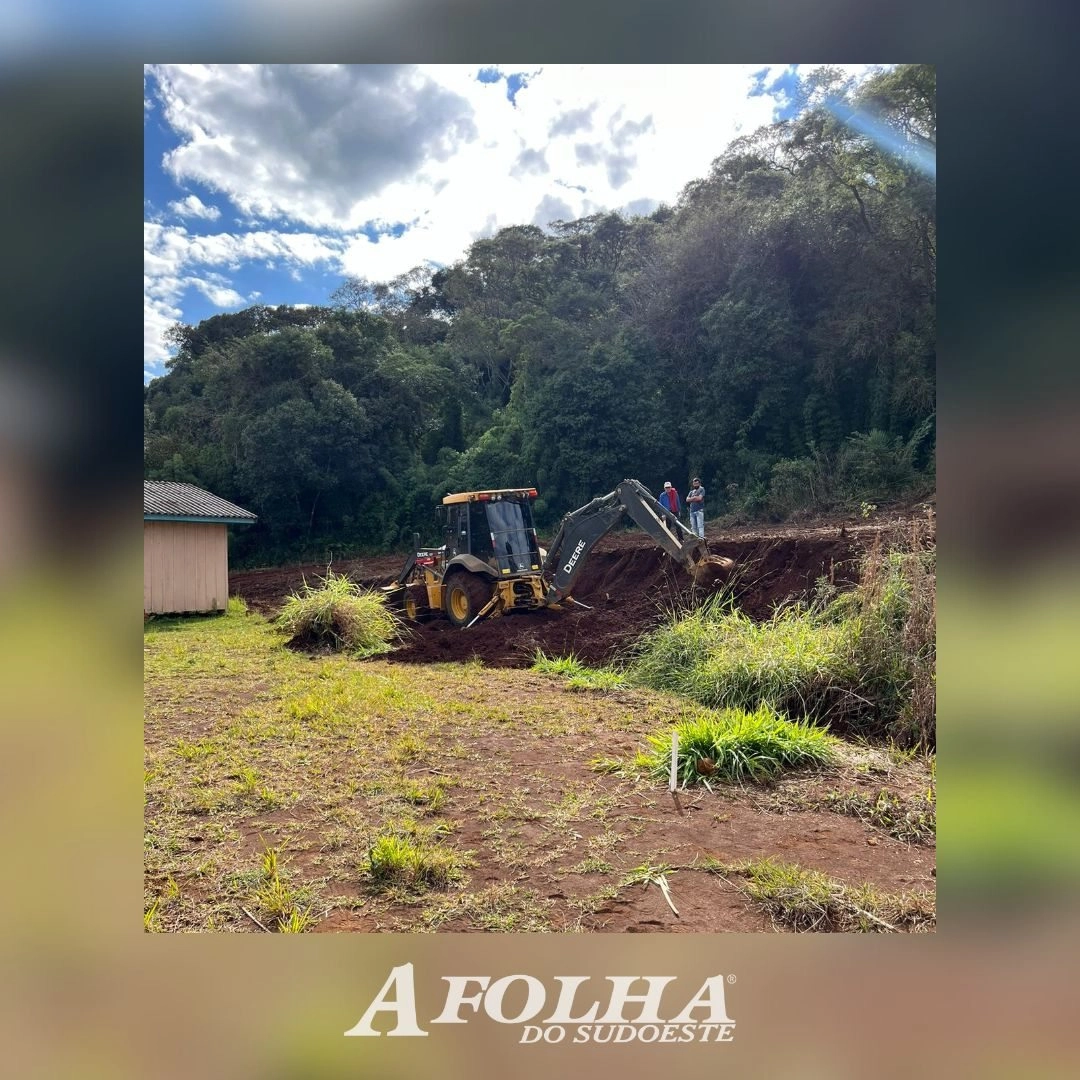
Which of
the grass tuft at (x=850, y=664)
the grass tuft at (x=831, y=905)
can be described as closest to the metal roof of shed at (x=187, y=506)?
the grass tuft at (x=850, y=664)

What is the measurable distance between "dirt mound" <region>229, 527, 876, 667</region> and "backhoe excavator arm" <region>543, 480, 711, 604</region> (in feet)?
0.53

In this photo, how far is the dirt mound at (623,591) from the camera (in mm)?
5246

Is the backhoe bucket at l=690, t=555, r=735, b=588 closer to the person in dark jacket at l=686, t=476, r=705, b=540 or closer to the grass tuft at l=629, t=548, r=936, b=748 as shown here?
the person in dark jacket at l=686, t=476, r=705, b=540

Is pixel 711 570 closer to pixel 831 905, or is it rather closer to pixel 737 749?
pixel 737 749

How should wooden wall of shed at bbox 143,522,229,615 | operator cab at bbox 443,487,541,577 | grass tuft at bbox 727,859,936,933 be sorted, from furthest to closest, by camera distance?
operator cab at bbox 443,487,541,577, wooden wall of shed at bbox 143,522,229,615, grass tuft at bbox 727,859,936,933

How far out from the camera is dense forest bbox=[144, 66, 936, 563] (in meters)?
3.70

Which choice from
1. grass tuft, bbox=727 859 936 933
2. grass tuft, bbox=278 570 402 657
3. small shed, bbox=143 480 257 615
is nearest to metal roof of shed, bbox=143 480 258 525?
small shed, bbox=143 480 257 615

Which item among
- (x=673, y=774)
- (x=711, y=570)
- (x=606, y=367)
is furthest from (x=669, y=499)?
(x=673, y=774)

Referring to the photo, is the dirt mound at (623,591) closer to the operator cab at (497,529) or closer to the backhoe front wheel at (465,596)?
the backhoe front wheel at (465,596)

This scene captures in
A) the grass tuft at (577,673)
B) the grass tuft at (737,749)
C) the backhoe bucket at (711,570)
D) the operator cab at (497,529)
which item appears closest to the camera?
the grass tuft at (737,749)

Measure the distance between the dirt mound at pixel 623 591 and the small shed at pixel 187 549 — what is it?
2.10 ft

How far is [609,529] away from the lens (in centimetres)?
545

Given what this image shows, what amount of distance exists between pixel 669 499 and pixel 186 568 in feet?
11.0
